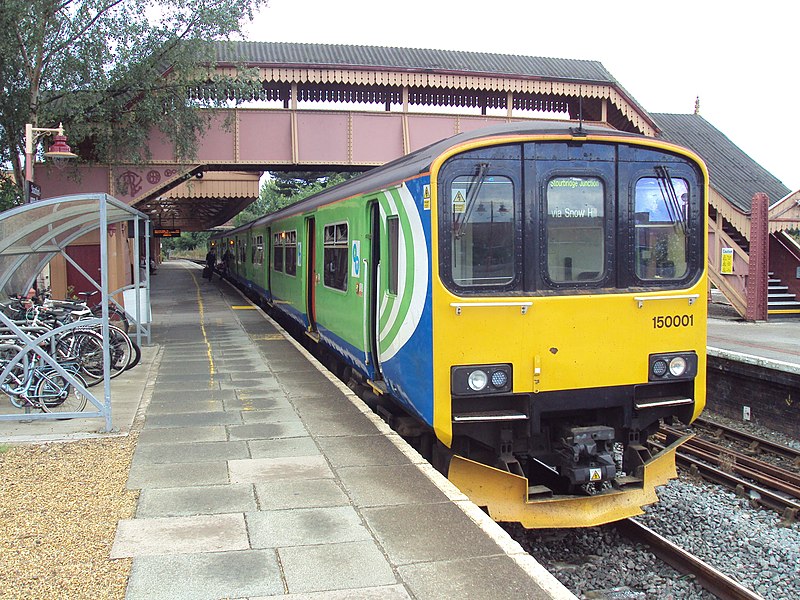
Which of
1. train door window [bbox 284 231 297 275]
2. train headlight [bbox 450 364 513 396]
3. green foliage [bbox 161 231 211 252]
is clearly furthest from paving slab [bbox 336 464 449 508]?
green foliage [bbox 161 231 211 252]

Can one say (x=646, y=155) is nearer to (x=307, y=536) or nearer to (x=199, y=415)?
(x=307, y=536)

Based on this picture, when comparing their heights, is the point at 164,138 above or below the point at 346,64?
below

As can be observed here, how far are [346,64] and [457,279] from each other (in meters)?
11.6

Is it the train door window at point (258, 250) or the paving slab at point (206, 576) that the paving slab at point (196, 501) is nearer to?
the paving slab at point (206, 576)

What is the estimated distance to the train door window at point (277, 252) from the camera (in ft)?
52.4

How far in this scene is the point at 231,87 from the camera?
1454 cm

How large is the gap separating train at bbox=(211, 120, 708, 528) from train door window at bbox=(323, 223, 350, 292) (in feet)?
7.98

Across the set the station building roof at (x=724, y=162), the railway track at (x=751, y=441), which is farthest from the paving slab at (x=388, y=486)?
the station building roof at (x=724, y=162)

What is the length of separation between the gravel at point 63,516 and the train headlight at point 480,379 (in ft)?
8.01

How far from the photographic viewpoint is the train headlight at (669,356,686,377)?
609cm

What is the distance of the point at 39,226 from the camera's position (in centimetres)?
821

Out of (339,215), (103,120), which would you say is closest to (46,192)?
(103,120)

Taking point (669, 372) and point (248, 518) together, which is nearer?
point (248, 518)

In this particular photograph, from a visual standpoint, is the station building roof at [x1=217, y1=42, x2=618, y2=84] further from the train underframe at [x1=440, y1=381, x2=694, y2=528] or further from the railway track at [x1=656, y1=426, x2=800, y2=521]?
the train underframe at [x1=440, y1=381, x2=694, y2=528]
